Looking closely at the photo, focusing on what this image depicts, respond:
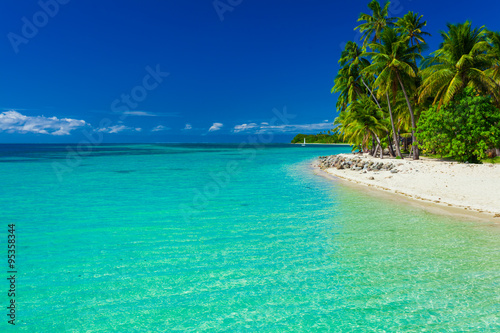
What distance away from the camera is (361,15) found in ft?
133

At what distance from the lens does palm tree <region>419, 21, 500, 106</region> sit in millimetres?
24938

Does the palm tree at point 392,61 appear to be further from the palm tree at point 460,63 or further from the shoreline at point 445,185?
the shoreline at point 445,185

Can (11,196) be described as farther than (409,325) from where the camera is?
Yes

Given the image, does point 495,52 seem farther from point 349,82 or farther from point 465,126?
point 349,82

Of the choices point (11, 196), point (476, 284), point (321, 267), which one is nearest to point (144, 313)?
point (321, 267)

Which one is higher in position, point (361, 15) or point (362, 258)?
point (361, 15)

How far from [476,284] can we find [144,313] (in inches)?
228

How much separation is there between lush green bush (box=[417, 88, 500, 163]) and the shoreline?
3585mm

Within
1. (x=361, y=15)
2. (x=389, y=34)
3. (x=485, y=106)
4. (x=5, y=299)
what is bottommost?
(x=5, y=299)

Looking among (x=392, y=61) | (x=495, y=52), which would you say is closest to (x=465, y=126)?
(x=392, y=61)

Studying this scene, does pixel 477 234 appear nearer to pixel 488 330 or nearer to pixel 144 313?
pixel 488 330

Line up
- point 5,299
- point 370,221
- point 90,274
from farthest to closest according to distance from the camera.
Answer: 1. point 370,221
2. point 90,274
3. point 5,299

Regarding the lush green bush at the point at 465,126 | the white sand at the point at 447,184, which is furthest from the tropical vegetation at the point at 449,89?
the white sand at the point at 447,184

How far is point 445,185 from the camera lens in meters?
16.3
